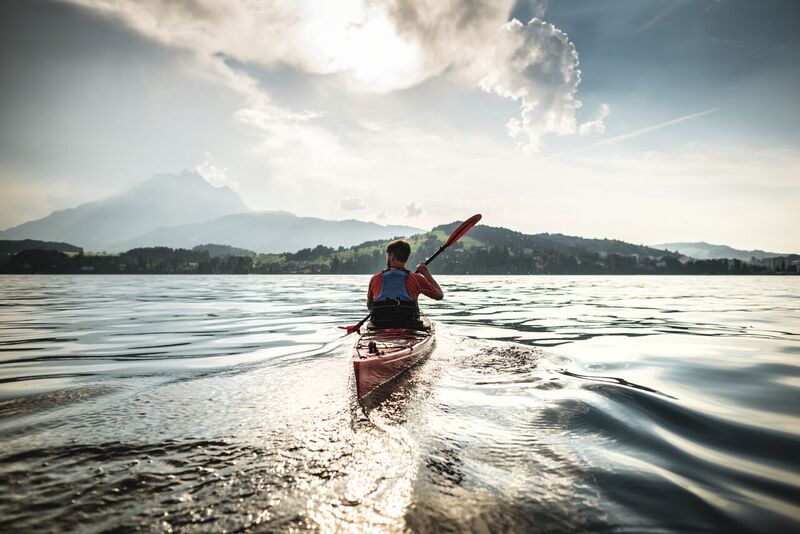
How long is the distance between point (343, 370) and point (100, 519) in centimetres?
630

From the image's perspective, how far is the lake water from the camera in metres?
3.60

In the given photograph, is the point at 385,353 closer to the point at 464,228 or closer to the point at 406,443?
the point at 406,443

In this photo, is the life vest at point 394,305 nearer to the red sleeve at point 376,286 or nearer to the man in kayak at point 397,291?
the man in kayak at point 397,291

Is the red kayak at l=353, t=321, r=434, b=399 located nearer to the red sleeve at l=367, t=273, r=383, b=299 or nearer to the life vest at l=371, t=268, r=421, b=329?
the life vest at l=371, t=268, r=421, b=329

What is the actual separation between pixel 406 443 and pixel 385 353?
3329 millimetres

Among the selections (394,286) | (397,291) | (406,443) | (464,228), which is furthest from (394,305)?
(464,228)

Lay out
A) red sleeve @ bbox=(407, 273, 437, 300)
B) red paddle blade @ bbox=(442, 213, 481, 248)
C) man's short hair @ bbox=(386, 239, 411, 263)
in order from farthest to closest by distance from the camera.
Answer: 1. red paddle blade @ bbox=(442, 213, 481, 248)
2. man's short hair @ bbox=(386, 239, 411, 263)
3. red sleeve @ bbox=(407, 273, 437, 300)


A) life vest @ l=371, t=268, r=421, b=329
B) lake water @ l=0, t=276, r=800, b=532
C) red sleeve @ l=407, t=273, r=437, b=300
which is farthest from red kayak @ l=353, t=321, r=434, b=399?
red sleeve @ l=407, t=273, r=437, b=300

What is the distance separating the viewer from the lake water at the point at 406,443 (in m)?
3.60

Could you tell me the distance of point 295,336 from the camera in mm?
15586

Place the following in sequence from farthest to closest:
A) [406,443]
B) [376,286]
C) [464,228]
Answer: [464,228], [376,286], [406,443]

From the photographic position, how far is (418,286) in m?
11.2

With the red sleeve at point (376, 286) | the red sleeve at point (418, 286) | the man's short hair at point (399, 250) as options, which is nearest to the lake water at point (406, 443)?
the red sleeve at point (418, 286)

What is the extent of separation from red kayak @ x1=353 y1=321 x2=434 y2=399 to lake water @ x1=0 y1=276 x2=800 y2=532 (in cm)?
35
